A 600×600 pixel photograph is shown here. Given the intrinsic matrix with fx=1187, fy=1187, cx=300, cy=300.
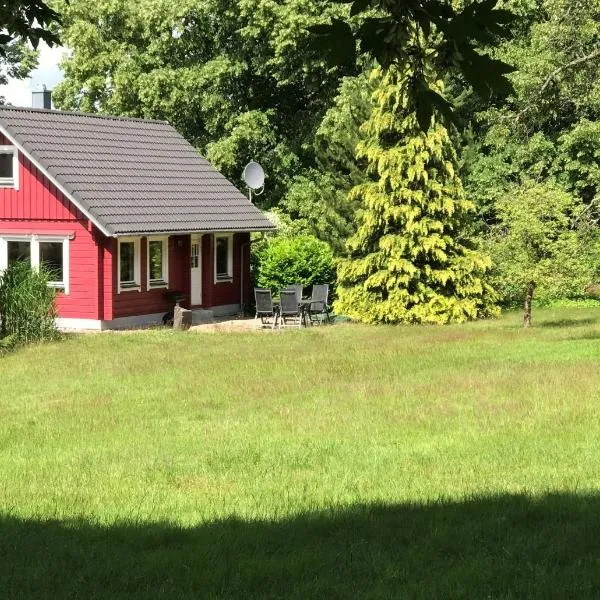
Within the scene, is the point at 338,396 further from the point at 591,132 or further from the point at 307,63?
the point at 307,63

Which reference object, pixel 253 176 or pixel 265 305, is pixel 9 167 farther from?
pixel 253 176

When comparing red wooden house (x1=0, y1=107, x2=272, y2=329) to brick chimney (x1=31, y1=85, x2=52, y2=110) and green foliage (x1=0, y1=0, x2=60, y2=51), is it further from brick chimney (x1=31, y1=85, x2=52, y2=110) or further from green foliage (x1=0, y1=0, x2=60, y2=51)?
green foliage (x1=0, y1=0, x2=60, y2=51)

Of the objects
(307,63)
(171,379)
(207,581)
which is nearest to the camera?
(207,581)

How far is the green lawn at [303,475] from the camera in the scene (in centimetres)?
752

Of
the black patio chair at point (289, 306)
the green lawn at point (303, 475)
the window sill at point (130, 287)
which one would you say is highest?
the window sill at point (130, 287)

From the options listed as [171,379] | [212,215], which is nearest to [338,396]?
[171,379]

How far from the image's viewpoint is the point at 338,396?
1767 centimetres

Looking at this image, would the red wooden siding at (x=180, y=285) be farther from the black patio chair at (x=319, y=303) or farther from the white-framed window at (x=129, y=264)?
the black patio chair at (x=319, y=303)

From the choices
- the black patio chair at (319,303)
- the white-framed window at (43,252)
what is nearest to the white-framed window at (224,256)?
the black patio chair at (319,303)

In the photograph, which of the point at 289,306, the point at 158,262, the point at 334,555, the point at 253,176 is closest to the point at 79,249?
the point at 158,262

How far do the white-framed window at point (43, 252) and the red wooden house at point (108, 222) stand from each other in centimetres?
3

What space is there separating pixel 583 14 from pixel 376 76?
7205 mm

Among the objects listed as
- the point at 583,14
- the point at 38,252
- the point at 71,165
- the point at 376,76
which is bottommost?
the point at 38,252

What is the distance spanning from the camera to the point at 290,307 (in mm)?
31750
